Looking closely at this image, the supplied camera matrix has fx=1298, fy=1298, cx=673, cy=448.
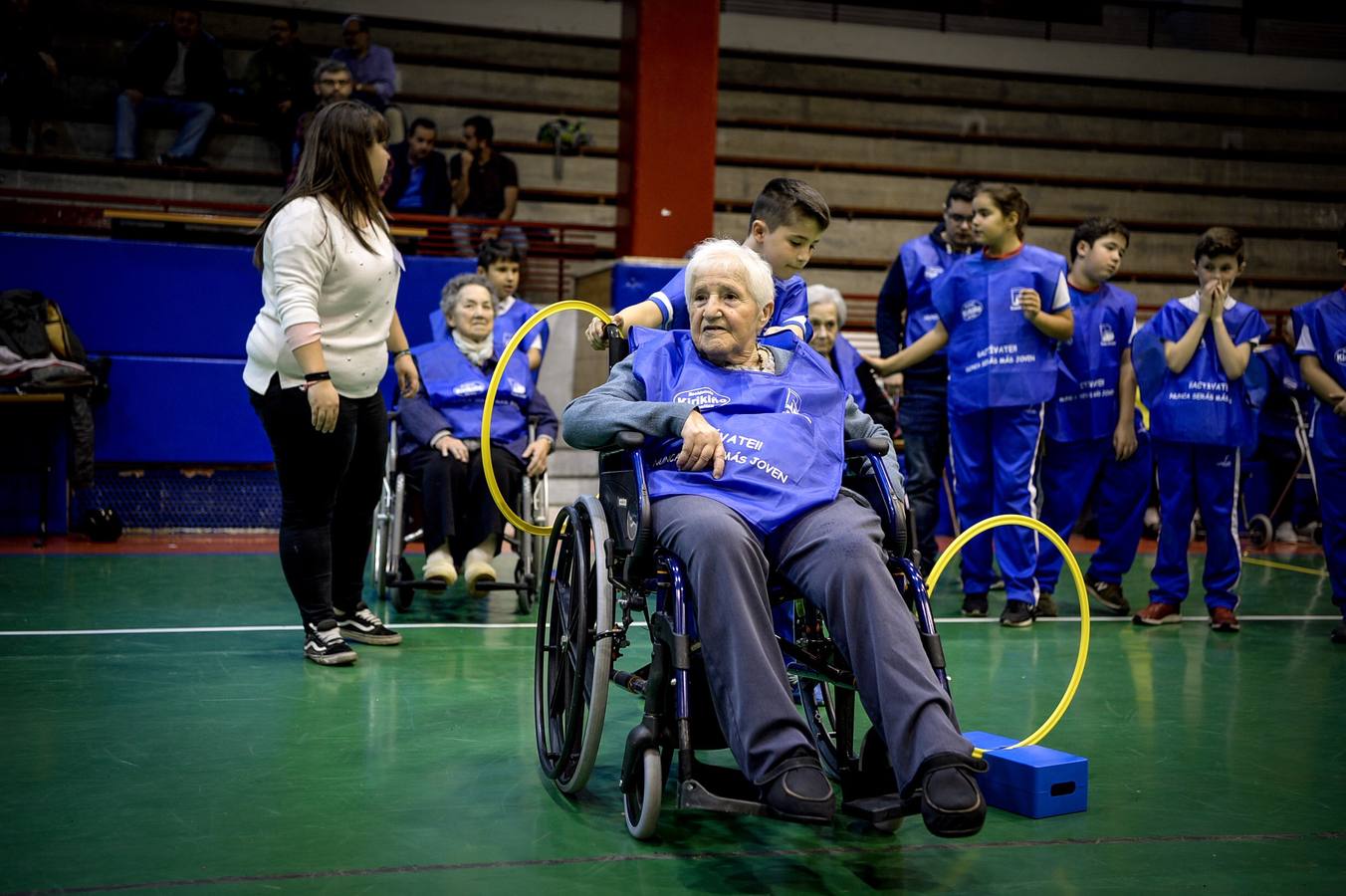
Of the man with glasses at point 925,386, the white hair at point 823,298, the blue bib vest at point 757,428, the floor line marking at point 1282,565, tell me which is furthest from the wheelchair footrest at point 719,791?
the floor line marking at point 1282,565

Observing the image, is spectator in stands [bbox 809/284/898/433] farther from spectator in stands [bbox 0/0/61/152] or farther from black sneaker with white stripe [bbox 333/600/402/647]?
spectator in stands [bbox 0/0/61/152]

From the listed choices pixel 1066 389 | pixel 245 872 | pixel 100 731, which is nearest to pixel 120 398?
pixel 100 731

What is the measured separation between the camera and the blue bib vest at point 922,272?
468 cm

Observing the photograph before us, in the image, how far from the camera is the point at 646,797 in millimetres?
1927

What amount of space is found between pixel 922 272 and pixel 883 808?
10.4 ft

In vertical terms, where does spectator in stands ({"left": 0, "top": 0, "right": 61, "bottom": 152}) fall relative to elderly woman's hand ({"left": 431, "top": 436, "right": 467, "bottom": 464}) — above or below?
above

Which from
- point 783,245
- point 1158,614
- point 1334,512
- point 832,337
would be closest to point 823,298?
point 832,337

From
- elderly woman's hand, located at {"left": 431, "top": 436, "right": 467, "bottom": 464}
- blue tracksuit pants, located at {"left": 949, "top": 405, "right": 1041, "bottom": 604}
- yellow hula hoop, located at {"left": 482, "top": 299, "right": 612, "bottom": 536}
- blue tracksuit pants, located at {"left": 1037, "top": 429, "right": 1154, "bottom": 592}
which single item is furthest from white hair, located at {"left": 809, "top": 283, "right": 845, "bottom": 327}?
yellow hula hoop, located at {"left": 482, "top": 299, "right": 612, "bottom": 536}

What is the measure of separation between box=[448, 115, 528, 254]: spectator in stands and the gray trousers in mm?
6377

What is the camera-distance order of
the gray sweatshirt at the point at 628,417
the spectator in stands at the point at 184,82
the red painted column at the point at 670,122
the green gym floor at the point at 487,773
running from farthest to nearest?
the spectator in stands at the point at 184,82 → the red painted column at the point at 670,122 → the gray sweatshirt at the point at 628,417 → the green gym floor at the point at 487,773

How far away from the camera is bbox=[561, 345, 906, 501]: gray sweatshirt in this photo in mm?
2127

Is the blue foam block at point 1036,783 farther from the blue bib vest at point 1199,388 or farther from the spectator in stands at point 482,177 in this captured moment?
the spectator in stands at point 482,177

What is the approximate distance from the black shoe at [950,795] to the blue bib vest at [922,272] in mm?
3071

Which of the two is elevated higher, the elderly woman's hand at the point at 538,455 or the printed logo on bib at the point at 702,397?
the printed logo on bib at the point at 702,397
